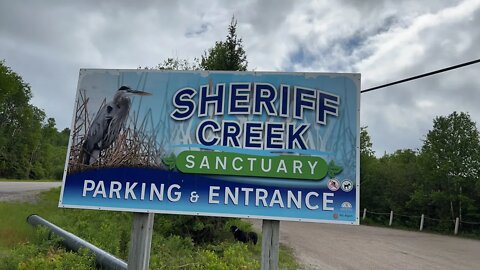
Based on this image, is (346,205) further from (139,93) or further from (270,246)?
(139,93)

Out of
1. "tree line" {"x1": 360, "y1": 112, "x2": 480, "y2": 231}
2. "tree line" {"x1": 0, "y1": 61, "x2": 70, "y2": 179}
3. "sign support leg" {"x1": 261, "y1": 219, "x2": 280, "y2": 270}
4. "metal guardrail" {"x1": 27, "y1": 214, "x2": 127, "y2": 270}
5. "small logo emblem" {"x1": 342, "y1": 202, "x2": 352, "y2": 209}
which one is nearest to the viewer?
"small logo emblem" {"x1": 342, "y1": 202, "x2": 352, "y2": 209}

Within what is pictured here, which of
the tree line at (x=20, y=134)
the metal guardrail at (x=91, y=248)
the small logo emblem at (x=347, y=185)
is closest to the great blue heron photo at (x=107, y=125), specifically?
the metal guardrail at (x=91, y=248)

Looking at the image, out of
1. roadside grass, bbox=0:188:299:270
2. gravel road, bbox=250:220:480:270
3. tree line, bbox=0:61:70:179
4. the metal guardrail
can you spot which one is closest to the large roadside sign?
the metal guardrail

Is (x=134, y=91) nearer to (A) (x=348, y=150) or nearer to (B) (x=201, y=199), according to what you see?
(B) (x=201, y=199)

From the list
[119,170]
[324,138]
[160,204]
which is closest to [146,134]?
A: [119,170]

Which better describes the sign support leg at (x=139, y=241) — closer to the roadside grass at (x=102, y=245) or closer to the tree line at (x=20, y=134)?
the roadside grass at (x=102, y=245)

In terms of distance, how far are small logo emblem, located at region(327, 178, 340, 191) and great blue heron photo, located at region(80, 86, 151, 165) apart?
76.2 inches

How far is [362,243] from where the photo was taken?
1307cm

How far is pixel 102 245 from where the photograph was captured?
728cm

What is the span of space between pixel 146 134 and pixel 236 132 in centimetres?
87

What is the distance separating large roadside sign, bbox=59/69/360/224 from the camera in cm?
344

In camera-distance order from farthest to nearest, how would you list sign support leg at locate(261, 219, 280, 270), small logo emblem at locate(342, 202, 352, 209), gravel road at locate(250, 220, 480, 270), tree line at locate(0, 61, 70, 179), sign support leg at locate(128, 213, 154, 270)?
tree line at locate(0, 61, 70, 179)
gravel road at locate(250, 220, 480, 270)
sign support leg at locate(128, 213, 154, 270)
sign support leg at locate(261, 219, 280, 270)
small logo emblem at locate(342, 202, 352, 209)

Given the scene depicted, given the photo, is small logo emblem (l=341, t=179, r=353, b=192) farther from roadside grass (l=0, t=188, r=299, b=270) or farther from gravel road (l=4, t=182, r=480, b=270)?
gravel road (l=4, t=182, r=480, b=270)

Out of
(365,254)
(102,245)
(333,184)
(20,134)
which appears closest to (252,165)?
(333,184)
